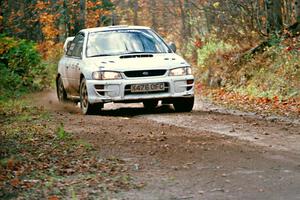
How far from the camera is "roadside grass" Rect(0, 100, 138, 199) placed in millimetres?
6489

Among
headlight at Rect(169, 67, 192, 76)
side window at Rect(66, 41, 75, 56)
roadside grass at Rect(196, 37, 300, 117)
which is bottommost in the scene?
roadside grass at Rect(196, 37, 300, 117)

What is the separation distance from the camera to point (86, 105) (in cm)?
1366

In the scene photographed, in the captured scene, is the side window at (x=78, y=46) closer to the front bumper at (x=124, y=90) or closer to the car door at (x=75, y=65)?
the car door at (x=75, y=65)

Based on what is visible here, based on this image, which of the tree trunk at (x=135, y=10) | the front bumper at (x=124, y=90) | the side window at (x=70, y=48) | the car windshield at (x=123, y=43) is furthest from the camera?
the tree trunk at (x=135, y=10)

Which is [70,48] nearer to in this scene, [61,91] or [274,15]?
[61,91]

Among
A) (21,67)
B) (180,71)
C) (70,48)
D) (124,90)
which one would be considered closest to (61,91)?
(70,48)

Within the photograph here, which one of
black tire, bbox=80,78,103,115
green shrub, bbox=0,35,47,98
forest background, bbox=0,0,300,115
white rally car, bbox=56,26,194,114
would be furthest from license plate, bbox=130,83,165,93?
green shrub, bbox=0,35,47,98

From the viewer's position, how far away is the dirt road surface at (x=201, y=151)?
253 inches

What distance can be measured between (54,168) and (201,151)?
6.14ft

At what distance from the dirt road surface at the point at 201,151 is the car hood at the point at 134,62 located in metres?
0.91

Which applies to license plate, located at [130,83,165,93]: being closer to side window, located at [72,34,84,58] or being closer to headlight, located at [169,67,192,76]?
headlight, located at [169,67,192,76]

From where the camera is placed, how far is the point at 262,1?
21625mm

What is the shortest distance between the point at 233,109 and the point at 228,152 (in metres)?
6.39

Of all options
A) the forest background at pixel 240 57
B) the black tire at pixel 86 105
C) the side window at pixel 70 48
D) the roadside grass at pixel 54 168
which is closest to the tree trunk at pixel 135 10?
the forest background at pixel 240 57
